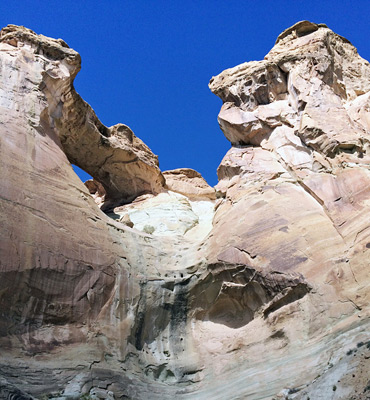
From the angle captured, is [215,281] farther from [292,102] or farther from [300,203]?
[292,102]

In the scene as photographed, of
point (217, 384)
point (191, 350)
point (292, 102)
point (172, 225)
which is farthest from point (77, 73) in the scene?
point (217, 384)

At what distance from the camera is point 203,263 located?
15656mm

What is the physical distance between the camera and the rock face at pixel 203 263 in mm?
12109

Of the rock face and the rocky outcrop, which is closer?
the rock face

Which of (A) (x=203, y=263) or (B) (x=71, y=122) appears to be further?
(B) (x=71, y=122)

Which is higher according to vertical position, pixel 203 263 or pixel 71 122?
pixel 71 122

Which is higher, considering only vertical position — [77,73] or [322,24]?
[322,24]

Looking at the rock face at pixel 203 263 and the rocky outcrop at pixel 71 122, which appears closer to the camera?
the rock face at pixel 203 263

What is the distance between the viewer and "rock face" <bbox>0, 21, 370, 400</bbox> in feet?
39.7

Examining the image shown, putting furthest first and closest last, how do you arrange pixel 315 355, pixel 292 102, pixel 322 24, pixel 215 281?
1. pixel 322 24
2. pixel 292 102
3. pixel 215 281
4. pixel 315 355

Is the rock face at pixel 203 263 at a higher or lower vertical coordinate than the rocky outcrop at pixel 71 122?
lower

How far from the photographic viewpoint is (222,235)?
53.0 ft

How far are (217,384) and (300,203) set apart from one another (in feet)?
19.3

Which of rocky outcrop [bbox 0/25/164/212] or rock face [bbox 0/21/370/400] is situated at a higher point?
rocky outcrop [bbox 0/25/164/212]
